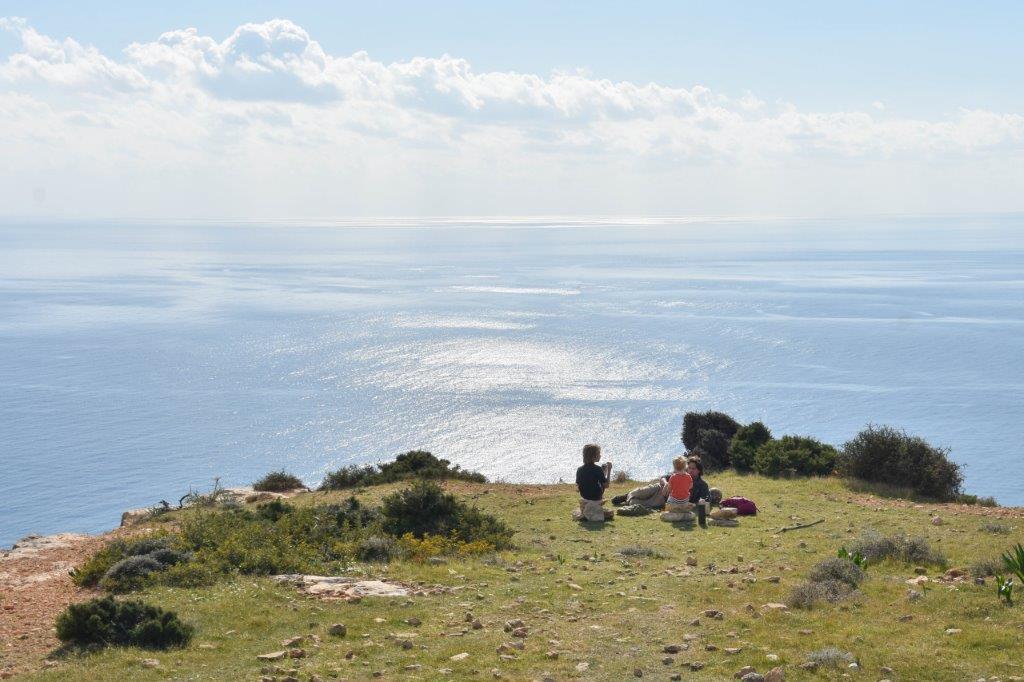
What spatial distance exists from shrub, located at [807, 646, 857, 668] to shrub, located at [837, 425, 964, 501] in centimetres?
1805

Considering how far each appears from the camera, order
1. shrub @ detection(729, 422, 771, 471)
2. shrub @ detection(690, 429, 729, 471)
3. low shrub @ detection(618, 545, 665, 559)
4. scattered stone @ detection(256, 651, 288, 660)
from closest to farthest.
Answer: scattered stone @ detection(256, 651, 288, 660), low shrub @ detection(618, 545, 665, 559), shrub @ detection(729, 422, 771, 471), shrub @ detection(690, 429, 729, 471)

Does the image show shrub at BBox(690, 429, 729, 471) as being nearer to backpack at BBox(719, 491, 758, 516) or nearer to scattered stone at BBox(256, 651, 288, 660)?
backpack at BBox(719, 491, 758, 516)

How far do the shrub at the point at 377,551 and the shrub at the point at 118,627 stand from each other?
523 cm

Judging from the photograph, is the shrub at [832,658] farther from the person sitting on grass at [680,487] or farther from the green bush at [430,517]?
the person sitting on grass at [680,487]

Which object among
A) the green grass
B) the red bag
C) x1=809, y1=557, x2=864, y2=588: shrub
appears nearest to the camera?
the green grass

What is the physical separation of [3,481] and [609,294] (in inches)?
5320

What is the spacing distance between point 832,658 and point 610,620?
3.27 m

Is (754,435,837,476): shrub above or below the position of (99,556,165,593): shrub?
above

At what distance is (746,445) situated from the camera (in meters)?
31.0

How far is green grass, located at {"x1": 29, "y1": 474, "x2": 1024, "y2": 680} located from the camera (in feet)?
36.3

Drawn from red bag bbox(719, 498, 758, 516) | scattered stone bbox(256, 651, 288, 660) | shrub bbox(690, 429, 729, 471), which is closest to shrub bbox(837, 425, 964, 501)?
shrub bbox(690, 429, 729, 471)

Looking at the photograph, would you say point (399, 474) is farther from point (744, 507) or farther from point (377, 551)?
point (377, 551)

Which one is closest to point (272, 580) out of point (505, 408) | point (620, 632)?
point (620, 632)

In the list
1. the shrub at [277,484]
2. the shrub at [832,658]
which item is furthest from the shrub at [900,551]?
the shrub at [277,484]
